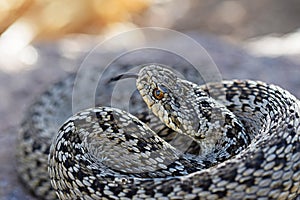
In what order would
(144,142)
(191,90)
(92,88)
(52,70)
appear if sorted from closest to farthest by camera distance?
1. (144,142)
2. (191,90)
3. (92,88)
4. (52,70)

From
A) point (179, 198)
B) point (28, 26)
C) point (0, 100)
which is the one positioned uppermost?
point (28, 26)

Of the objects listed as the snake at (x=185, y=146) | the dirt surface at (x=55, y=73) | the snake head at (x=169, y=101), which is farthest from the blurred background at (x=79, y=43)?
the snake head at (x=169, y=101)

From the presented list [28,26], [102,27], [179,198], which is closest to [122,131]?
[179,198]

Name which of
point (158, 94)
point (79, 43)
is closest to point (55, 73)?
point (79, 43)

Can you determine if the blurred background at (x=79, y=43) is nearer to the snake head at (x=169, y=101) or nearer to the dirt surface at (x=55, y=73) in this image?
the dirt surface at (x=55, y=73)

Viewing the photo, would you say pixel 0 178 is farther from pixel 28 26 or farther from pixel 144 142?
pixel 28 26

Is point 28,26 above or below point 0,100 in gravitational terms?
above
